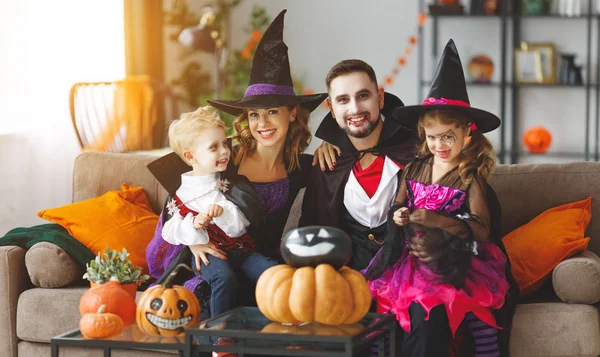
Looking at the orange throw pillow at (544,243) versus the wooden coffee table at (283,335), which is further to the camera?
the orange throw pillow at (544,243)

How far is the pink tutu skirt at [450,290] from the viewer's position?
2.42 metres

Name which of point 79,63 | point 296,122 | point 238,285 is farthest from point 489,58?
point 238,285

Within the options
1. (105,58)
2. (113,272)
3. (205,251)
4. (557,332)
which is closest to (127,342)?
(113,272)

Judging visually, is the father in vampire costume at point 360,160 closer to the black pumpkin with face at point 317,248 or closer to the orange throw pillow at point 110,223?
the black pumpkin with face at point 317,248

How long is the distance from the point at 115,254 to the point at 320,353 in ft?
2.34

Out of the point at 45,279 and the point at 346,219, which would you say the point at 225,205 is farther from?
the point at 45,279

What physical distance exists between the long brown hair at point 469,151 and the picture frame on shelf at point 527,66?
403 cm

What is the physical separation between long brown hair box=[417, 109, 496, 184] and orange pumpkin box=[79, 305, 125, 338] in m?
1.07

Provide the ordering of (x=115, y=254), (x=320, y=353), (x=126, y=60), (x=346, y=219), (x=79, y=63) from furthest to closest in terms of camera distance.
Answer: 1. (x=126, y=60)
2. (x=79, y=63)
3. (x=346, y=219)
4. (x=115, y=254)
5. (x=320, y=353)

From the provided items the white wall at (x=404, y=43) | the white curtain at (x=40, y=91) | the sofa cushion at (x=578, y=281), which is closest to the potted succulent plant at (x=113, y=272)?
the sofa cushion at (x=578, y=281)

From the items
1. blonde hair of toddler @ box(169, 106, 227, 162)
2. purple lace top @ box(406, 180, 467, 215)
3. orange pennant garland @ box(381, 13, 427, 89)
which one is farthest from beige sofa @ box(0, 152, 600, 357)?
orange pennant garland @ box(381, 13, 427, 89)

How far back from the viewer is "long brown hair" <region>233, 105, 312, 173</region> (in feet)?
9.59

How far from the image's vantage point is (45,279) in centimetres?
297

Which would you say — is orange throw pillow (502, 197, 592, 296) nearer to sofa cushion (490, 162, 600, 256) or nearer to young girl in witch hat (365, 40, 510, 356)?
sofa cushion (490, 162, 600, 256)
